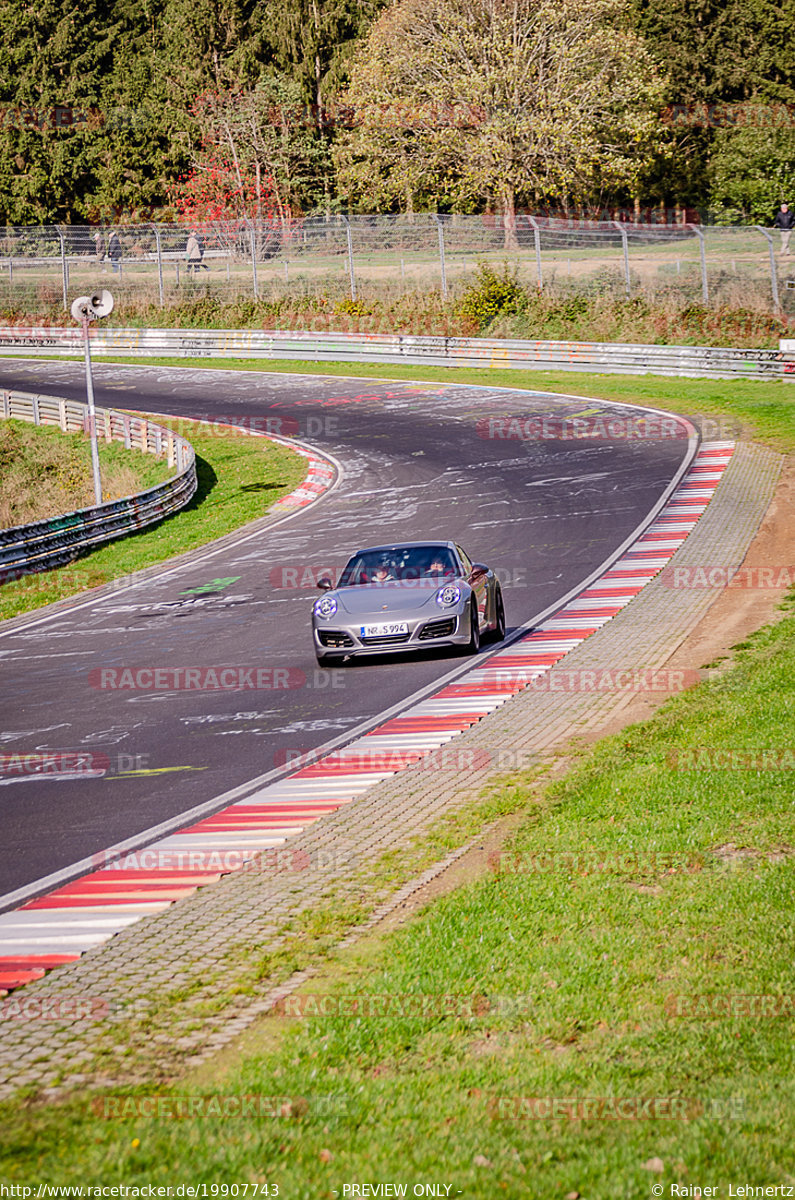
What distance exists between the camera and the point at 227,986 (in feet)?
20.9

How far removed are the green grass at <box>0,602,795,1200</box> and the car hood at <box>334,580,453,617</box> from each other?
6.73m

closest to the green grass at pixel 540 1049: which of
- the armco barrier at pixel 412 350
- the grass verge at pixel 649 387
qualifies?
the grass verge at pixel 649 387

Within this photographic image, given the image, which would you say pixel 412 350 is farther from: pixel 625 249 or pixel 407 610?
pixel 407 610

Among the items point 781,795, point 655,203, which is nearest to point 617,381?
point 781,795

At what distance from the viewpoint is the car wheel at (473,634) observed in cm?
1510

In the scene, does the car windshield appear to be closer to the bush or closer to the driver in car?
the driver in car

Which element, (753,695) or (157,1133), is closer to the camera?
(157,1133)

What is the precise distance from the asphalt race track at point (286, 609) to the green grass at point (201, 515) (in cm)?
129

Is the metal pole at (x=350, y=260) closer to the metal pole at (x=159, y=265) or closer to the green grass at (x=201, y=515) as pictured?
the metal pole at (x=159, y=265)

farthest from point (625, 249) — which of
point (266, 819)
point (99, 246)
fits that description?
point (266, 819)

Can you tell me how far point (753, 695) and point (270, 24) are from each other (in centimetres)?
7993

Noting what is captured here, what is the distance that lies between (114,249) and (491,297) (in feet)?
59.0

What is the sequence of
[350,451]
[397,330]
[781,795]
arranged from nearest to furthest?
[781,795], [350,451], [397,330]

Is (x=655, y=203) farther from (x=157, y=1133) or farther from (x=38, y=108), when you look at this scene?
(x=157, y=1133)
